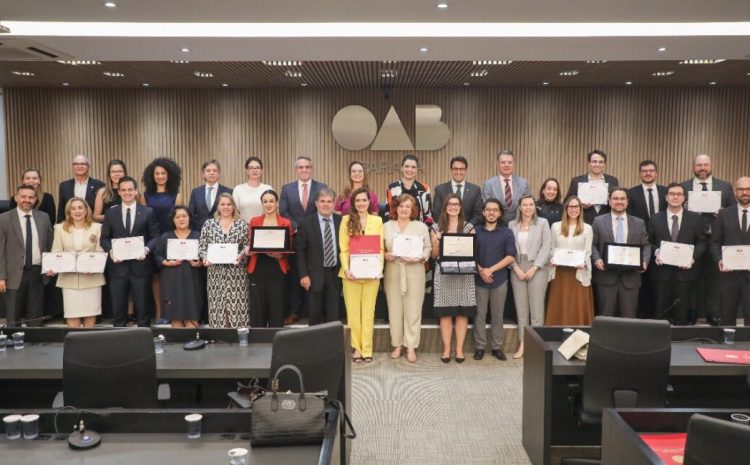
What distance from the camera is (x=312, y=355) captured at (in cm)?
326

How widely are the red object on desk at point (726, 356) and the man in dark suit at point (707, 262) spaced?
106 inches

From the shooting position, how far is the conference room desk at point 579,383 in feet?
12.6

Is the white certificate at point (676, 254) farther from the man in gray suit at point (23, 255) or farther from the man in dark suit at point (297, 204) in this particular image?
the man in gray suit at point (23, 255)

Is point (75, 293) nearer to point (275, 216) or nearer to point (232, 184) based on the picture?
point (275, 216)

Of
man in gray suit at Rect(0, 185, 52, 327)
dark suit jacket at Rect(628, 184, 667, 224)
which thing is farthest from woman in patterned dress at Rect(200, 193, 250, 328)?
dark suit jacket at Rect(628, 184, 667, 224)

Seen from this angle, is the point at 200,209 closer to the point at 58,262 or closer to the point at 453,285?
the point at 58,262

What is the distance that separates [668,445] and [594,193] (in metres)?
4.40

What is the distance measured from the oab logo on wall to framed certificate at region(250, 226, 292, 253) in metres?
5.07

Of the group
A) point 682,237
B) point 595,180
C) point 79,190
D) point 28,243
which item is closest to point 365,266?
point 595,180

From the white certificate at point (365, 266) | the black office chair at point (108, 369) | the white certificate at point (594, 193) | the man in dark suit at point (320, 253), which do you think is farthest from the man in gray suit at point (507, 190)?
the black office chair at point (108, 369)

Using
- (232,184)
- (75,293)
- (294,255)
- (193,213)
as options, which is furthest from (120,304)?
(232,184)

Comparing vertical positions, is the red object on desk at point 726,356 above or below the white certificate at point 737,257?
below

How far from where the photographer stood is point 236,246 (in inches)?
231

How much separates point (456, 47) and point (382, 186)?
4.83 meters
